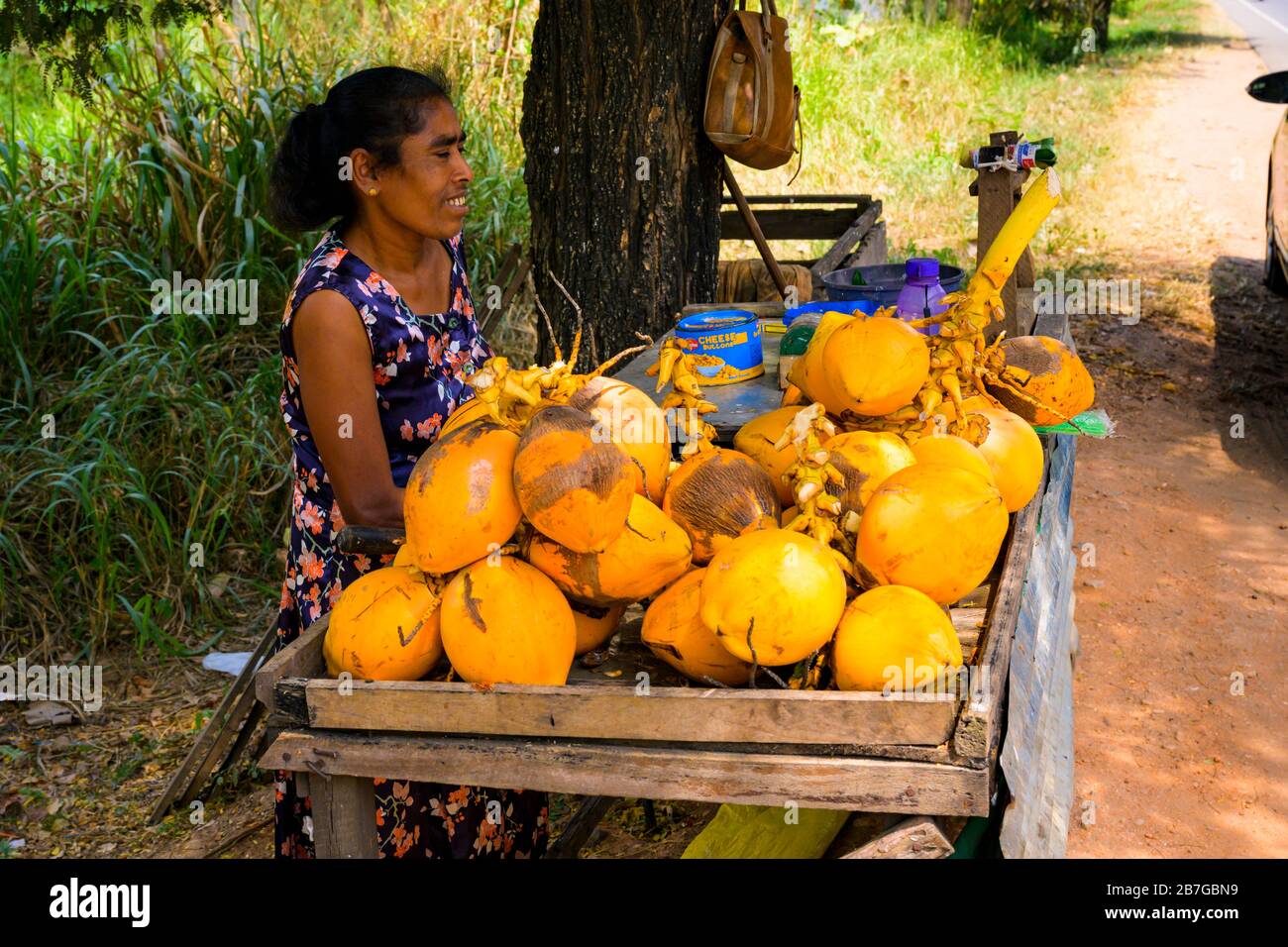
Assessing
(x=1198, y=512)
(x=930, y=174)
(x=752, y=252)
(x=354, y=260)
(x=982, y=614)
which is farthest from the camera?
(x=930, y=174)

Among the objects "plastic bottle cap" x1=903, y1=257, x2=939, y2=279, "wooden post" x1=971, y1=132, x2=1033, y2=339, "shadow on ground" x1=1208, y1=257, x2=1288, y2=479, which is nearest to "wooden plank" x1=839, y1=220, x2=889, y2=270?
"wooden post" x1=971, y1=132, x2=1033, y2=339

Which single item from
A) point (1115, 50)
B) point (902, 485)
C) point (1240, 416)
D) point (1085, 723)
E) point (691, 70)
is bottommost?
point (1085, 723)

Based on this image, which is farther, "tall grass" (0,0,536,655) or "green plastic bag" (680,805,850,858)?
"tall grass" (0,0,536,655)

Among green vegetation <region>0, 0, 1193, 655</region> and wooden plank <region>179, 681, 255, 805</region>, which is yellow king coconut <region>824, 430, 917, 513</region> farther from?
green vegetation <region>0, 0, 1193, 655</region>

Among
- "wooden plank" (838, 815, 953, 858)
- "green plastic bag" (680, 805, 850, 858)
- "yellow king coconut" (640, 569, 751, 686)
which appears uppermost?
"yellow king coconut" (640, 569, 751, 686)

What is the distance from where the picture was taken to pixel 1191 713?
3.47m

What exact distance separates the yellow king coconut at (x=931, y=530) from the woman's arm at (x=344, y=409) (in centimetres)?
99

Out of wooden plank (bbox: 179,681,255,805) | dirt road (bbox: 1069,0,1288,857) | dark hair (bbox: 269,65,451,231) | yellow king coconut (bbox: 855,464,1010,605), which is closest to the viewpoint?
yellow king coconut (bbox: 855,464,1010,605)

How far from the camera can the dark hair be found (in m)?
2.33

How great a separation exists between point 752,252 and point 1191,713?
14.0 feet

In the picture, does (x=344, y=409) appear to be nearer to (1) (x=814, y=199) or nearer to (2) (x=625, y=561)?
(2) (x=625, y=561)

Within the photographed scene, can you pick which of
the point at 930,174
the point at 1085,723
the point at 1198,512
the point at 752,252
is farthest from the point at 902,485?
the point at 930,174

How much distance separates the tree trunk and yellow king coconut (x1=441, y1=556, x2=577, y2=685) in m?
2.14
